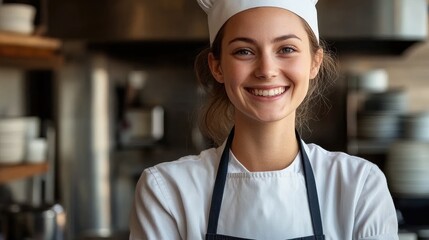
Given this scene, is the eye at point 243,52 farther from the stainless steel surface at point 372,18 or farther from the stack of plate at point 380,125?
the stack of plate at point 380,125

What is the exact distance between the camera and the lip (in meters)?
1.05

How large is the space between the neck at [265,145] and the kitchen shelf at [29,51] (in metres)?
1.44

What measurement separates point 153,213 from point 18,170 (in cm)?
125

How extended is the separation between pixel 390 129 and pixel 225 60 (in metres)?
2.06

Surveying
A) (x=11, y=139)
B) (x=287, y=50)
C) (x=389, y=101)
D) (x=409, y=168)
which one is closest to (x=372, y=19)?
(x=389, y=101)

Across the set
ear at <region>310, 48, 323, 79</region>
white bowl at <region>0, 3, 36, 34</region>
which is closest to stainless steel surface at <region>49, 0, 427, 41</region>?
white bowl at <region>0, 3, 36, 34</region>

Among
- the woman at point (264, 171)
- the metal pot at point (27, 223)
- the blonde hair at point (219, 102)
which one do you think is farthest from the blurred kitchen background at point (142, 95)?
the woman at point (264, 171)

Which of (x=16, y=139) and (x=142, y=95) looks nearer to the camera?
(x=16, y=139)

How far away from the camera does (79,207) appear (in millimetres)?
3201

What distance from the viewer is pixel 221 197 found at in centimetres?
114

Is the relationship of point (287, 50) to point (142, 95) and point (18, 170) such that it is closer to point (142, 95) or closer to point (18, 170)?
point (18, 170)

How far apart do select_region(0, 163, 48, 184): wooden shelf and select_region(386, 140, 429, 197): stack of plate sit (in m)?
1.45

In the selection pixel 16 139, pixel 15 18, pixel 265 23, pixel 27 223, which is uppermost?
pixel 15 18

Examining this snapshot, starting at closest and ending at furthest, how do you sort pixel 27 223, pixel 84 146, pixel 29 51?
1. pixel 27 223
2. pixel 29 51
3. pixel 84 146
